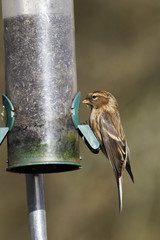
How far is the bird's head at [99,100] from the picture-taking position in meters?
11.5

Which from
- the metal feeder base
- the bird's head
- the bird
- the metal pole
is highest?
the bird's head

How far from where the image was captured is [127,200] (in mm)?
16094

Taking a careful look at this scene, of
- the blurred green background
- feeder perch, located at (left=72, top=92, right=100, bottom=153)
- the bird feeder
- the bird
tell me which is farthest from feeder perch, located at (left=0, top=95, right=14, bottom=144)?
the blurred green background

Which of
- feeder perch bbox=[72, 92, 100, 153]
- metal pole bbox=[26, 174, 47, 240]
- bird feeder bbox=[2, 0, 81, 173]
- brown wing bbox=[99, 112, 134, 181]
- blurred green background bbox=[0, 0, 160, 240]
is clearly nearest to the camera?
metal pole bbox=[26, 174, 47, 240]

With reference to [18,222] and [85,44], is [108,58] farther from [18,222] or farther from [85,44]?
[18,222]

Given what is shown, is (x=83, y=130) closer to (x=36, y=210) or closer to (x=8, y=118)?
(x=8, y=118)

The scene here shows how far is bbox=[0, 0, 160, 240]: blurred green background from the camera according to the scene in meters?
15.9

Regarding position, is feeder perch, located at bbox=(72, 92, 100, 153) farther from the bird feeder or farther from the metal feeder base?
the metal feeder base

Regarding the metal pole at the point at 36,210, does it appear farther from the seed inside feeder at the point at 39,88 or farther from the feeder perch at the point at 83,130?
the feeder perch at the point at 83,130

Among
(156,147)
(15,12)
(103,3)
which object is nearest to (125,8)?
(103,3)

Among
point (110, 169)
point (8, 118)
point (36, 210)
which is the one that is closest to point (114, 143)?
point (8, 118)

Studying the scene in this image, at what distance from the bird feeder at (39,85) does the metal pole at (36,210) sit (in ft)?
1.48

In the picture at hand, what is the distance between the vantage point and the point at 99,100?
11500 mm

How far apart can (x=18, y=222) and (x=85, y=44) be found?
3131 millimetres
